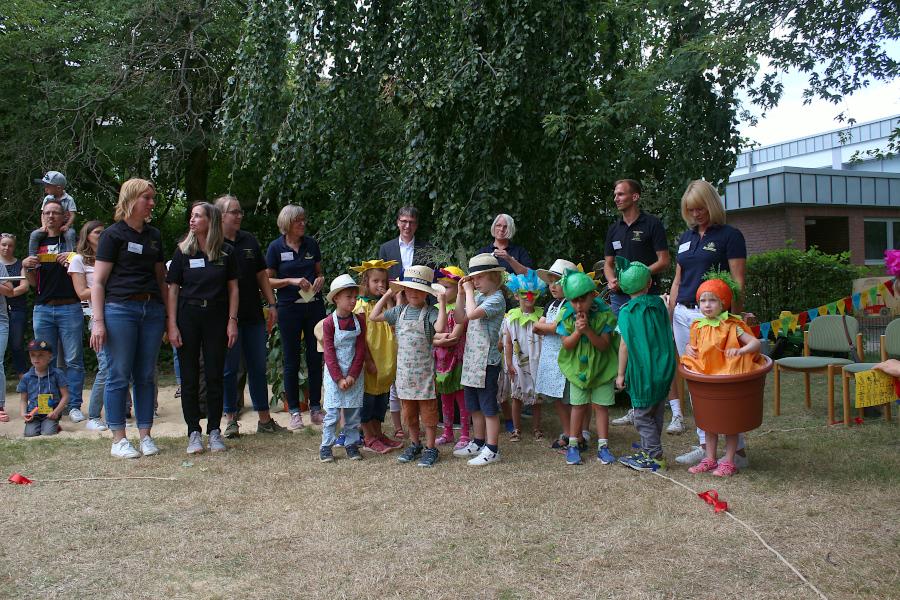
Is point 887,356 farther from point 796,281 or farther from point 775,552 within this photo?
point 796,281

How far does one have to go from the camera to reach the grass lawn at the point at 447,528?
2875 mm

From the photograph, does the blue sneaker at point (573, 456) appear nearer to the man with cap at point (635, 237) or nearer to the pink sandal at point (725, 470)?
the pink sandal at point (725, 470)

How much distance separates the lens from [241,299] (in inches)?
219

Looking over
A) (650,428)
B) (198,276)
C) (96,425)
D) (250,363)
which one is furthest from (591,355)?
(96,425)

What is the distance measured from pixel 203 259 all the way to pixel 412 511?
7.98ft

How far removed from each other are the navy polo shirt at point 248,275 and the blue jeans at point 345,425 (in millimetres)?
1132

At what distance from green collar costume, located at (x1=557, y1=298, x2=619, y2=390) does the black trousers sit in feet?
7.65

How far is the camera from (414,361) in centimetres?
488

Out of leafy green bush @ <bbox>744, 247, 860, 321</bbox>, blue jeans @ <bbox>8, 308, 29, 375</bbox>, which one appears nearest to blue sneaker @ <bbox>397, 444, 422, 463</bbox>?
blue jeans @ <bbox>8, 308, 29, 375</bbox>

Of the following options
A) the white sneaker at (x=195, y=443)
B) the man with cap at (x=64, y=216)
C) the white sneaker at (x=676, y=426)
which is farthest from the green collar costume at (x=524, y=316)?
the man with cap at (x=64, y=216)

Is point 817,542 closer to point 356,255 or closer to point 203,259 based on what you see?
point 203,259

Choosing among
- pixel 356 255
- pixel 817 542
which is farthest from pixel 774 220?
pixel 817 542

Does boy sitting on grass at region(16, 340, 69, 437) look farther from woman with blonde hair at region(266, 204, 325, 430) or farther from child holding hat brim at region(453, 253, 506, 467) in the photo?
child holding hat brim at region(453, 253, 506, 467)

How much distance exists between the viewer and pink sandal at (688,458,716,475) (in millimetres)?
4344
